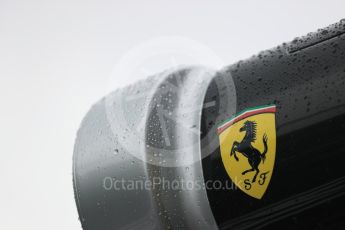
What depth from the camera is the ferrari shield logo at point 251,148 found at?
3.92 ft

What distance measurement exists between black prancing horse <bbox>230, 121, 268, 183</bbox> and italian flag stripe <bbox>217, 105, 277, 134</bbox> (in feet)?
0.08

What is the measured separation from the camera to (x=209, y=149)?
1.28 meters

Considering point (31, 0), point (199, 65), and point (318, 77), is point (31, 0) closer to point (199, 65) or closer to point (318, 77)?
point (199, 65)

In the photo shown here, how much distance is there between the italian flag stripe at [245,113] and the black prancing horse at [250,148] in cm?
2

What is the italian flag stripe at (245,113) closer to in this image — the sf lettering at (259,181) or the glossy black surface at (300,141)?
the glossy black surface at (300,141)

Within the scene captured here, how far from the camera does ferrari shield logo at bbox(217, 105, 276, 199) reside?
119 centimetres

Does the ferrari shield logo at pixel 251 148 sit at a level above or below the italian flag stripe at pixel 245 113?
below

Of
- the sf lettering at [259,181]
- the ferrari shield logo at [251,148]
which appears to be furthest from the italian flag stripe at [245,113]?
the sf lettering at [259,181]

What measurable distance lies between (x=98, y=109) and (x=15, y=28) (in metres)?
1.56

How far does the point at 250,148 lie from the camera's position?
1.22 m

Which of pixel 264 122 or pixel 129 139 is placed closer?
pixel 264 122

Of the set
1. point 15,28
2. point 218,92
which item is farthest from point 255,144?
point 15,28

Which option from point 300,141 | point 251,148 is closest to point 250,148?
point 251,148

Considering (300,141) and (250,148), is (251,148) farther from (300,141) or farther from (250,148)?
(300,141)
